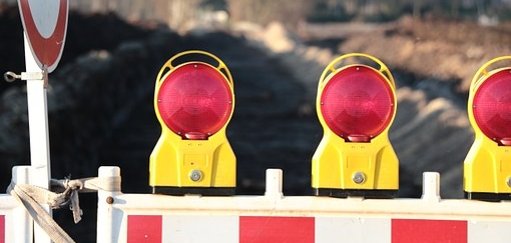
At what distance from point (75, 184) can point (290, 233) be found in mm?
525

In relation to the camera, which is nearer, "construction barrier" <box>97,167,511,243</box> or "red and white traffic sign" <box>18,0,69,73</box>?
"construction barrier" <box>97,167,511,243</box>

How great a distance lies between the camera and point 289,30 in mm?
86500

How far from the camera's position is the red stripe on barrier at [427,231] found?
287 centimetres

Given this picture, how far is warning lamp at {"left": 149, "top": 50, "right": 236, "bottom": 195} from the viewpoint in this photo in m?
2.95

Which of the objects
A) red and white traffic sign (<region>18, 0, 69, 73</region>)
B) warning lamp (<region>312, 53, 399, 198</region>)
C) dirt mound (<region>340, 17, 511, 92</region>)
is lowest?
warning lamp (<region>312, 53, 399, 198</region>)

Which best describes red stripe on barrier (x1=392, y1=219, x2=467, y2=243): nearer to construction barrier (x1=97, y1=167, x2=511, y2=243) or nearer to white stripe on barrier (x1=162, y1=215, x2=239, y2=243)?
construction barrier (x1=97, y1=167, x2=511, y2=243)

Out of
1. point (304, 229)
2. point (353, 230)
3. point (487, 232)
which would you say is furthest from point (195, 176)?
point (487, 232)

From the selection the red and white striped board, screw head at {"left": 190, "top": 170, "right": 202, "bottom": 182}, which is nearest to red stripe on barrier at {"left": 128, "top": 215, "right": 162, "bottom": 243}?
the red and white striped board

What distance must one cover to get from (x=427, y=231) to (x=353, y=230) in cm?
16

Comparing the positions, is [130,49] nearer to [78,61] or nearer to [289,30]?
[78,61]

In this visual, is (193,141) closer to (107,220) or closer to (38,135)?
(107,220)

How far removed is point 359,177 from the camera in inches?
116

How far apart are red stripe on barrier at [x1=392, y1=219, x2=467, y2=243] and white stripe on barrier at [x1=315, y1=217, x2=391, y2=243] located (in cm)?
3

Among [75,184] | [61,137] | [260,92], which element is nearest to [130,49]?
[260,92]
